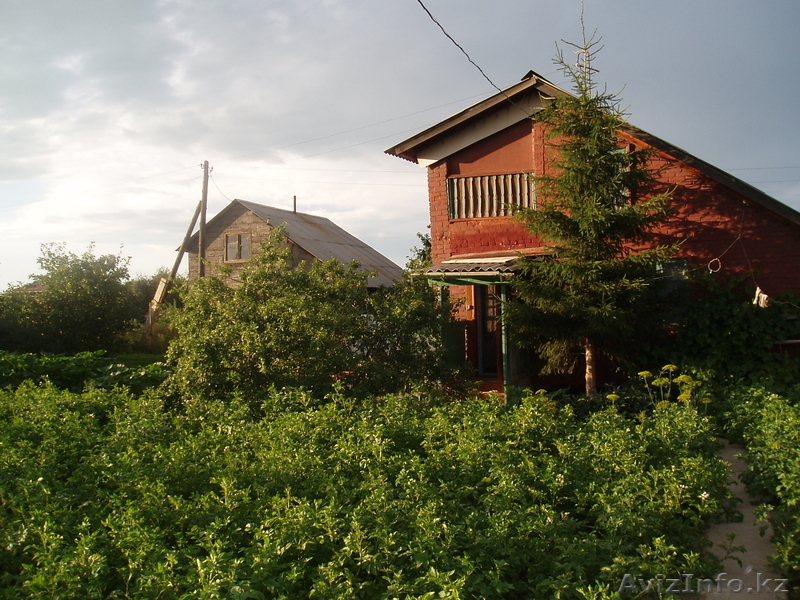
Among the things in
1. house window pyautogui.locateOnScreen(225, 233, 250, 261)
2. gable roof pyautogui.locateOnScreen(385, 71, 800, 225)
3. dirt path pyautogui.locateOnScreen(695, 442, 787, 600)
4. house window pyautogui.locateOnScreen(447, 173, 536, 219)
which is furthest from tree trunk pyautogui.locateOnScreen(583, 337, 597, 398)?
house window pyautogui.locateOnScreen(225, 233, 250, 261)

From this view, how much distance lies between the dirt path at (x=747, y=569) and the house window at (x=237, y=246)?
22723mm

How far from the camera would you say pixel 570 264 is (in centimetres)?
921

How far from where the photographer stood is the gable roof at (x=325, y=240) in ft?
84.0

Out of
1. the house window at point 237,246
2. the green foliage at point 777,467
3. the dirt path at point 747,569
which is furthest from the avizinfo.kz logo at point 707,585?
the house window at point 237,246

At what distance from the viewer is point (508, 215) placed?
1183 cm

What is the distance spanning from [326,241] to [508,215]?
1692 centimetres

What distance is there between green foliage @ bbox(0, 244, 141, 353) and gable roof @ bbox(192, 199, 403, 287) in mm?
5722

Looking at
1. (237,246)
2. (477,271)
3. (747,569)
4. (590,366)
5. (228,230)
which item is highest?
(228,230)

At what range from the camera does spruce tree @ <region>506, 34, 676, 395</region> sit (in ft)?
29.8

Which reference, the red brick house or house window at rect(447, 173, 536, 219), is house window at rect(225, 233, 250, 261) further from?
house window at rect(447, 173, 536, 219)

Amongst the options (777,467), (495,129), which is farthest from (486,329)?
(777,467)

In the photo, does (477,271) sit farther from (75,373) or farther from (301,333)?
(75,373)

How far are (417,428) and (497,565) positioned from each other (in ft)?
9.00

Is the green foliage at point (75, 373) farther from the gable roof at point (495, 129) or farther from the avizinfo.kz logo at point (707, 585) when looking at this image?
the avizinfo.kz logo at point (707, 585)
